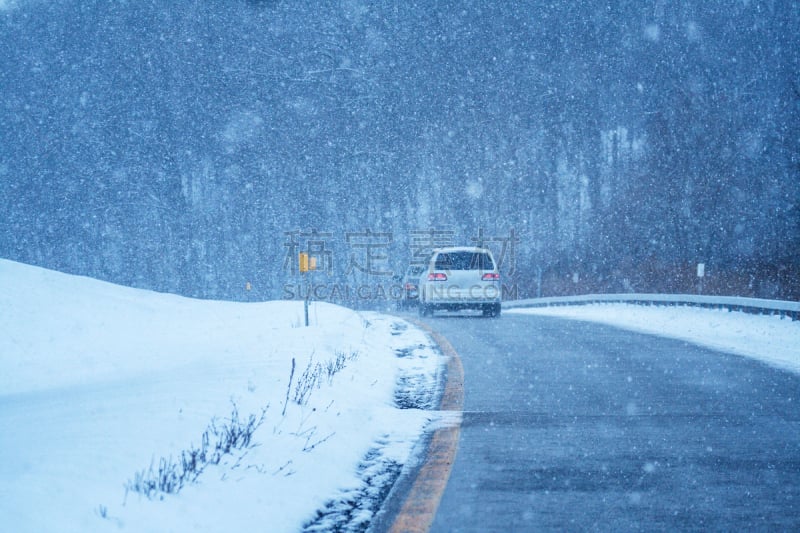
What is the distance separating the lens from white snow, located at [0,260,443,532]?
3465 mm

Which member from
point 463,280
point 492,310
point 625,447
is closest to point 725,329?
point 492,310

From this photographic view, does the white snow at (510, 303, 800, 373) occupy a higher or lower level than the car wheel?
lower

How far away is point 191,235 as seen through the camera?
16700 cm

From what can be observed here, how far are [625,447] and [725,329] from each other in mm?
10722

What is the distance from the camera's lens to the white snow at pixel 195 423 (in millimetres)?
3465

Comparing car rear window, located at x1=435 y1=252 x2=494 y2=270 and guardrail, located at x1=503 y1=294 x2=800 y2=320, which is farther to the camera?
car rear window, located at x1=435 y1=252 x2=494 y2=270

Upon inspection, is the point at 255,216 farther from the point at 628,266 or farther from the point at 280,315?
the point at 280,315

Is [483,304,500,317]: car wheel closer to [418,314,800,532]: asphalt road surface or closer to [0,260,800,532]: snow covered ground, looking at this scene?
[0,260,800,532]: snow covered ground

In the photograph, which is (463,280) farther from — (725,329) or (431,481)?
(431,481)

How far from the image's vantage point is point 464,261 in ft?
Answer: 61.0

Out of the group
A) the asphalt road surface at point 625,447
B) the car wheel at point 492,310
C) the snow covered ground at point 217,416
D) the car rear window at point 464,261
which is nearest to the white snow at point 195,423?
the snow covered ground at point 217,416

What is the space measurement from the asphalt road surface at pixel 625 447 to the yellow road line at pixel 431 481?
77 mm

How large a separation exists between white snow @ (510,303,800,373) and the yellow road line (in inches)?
210

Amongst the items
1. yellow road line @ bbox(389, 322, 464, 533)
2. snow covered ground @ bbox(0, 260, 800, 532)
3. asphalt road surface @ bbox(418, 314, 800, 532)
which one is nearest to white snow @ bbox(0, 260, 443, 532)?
snow covered ground @ bbox(0, 260, 800, 532)
